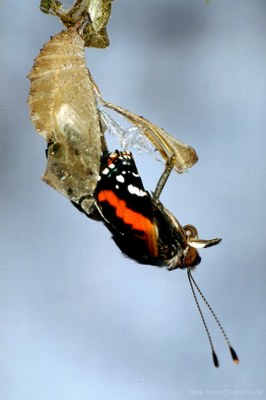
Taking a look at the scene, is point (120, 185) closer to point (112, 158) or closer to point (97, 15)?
point (112, 158)

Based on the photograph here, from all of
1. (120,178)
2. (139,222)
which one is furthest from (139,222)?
(120,178)

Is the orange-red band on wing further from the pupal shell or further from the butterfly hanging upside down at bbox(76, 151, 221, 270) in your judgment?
the pupal shell

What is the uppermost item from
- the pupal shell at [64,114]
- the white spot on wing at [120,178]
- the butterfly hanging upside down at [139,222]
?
the pupal shell at [64,114]

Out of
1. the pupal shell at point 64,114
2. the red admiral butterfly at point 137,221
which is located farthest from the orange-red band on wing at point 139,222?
the pupal shell at point 64,114

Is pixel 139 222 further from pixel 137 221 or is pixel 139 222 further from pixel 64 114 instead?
pixel 64 114

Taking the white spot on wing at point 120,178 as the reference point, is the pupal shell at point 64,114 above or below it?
above

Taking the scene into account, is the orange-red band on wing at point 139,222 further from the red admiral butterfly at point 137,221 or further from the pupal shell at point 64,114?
the pupal shell at point 64,114

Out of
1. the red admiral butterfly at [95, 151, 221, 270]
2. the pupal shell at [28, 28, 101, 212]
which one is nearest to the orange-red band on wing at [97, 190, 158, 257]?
the red admiral butterfly at [95, 151, 221, 270]

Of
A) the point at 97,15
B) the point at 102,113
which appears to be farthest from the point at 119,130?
the point at 97,15

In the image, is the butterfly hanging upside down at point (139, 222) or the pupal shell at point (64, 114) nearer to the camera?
the butterfly hanging upside down at point (139, 222)
